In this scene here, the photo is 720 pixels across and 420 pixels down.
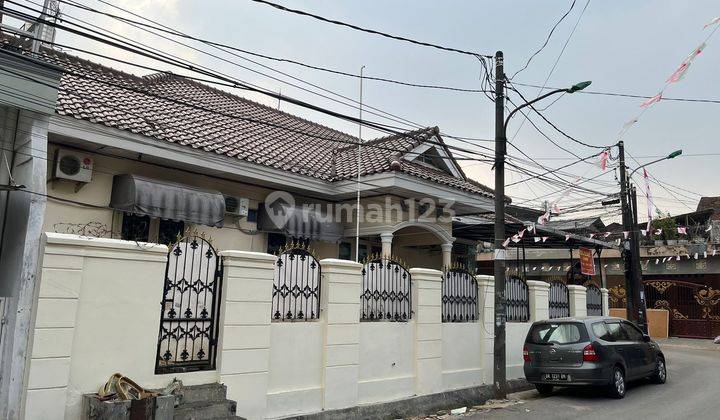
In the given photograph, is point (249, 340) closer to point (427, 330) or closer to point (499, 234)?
point (427, 330)

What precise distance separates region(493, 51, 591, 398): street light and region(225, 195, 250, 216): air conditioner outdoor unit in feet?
16.7

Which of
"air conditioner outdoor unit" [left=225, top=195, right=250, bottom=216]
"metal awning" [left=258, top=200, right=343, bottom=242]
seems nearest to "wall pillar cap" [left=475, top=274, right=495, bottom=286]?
"metal awning" [left=258, top=200, right=343, bottom=242]

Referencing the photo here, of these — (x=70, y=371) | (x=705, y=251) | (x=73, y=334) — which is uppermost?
(x=705, y=251)

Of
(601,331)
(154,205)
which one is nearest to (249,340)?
(154,205)

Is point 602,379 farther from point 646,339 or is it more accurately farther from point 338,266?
point 338,266

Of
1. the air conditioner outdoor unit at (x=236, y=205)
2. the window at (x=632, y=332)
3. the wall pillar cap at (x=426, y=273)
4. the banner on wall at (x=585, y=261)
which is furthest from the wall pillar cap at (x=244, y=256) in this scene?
the banner on wall at (x=585, y=261)

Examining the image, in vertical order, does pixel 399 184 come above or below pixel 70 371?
above

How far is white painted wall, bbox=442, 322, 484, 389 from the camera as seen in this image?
991cm

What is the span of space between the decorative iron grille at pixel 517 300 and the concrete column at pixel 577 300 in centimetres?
226

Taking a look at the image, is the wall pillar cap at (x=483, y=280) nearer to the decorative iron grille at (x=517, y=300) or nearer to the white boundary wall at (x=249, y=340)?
the decorative iron grille at (x=517, y=300)

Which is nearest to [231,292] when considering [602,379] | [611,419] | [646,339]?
[611,419]

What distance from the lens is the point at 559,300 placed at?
1366cm

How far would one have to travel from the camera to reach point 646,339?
11602 millimetres

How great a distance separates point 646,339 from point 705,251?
1413 cm
